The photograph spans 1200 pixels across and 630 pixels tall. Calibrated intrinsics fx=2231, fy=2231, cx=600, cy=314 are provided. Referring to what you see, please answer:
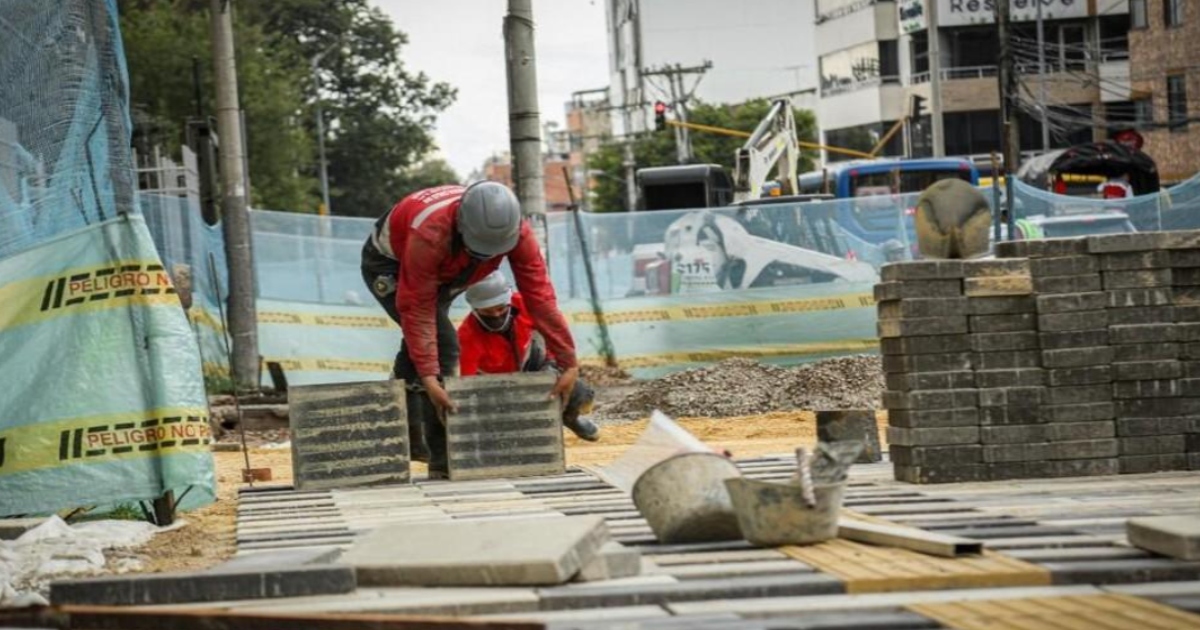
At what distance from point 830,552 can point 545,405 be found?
426 cm

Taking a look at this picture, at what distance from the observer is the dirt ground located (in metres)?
9.73

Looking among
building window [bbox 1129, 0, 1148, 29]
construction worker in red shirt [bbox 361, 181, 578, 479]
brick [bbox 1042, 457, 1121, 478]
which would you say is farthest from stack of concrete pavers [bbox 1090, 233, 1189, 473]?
building window [bbox 1129, 0, 1148, 29]

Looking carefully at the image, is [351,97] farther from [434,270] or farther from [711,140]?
[434,270]

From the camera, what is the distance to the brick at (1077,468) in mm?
10617

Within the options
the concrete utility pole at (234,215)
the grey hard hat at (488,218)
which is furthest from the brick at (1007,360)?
the concrete utility pole at (234,215)

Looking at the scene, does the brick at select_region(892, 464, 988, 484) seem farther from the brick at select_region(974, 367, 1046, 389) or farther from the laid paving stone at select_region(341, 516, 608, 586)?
the laid paving stone at select_region(341, 516, 608, 586)

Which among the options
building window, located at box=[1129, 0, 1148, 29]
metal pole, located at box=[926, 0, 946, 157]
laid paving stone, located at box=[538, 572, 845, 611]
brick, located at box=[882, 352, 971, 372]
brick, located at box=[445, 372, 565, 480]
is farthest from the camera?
building window, located at box=[1129, 0, 1148, 29]

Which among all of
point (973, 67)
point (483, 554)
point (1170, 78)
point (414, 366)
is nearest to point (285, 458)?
point (414, 366)

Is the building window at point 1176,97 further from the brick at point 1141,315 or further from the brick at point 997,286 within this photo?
the brick at point 997,286

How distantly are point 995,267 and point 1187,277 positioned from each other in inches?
40.4

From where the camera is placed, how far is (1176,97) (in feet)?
194

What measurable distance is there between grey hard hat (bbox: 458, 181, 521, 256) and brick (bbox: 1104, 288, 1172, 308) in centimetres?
310

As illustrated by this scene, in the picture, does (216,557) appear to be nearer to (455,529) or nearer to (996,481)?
(455,529)

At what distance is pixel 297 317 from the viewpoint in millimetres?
25031
